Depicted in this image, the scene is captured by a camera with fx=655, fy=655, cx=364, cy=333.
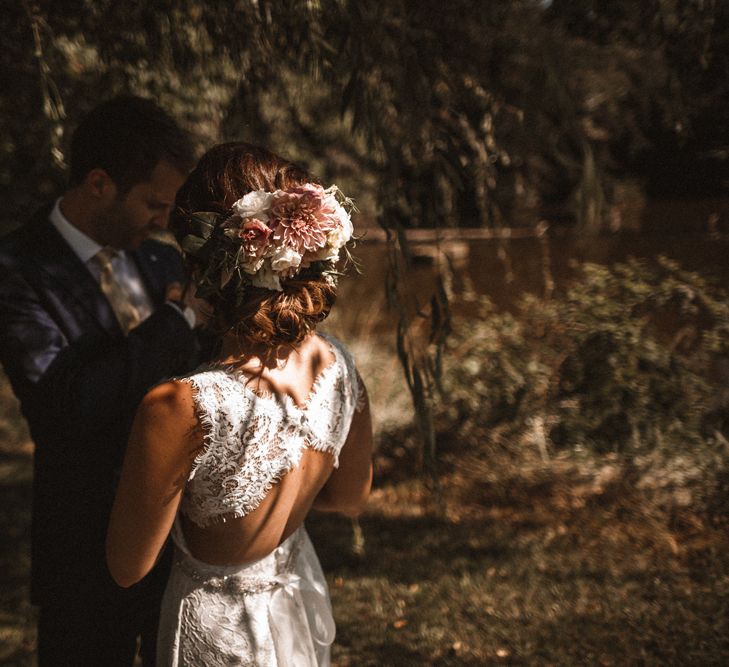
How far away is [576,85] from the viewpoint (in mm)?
5527

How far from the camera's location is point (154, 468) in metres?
1.29

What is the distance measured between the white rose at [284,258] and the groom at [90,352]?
1.67 feet

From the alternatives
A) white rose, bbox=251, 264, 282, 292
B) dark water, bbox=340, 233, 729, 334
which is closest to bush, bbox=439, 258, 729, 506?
dark water, bbox=340, 233, 729, 334

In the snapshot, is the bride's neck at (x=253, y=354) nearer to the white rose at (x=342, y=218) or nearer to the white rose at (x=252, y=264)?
the white rose at (x=252, y=264)

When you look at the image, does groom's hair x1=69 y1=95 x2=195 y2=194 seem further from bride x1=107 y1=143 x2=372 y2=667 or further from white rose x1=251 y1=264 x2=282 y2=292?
white rose x1=251 y1=264 x2=282 y2=292

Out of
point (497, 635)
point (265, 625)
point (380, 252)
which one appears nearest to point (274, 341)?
point (265, 625)

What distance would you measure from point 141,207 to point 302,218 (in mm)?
805

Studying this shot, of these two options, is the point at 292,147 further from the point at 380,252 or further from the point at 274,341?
the point at 274,341

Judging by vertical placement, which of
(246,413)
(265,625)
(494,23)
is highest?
(494,23)

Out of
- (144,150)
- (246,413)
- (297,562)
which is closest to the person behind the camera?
(246,413)

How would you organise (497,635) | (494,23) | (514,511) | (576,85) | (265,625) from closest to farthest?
1. (265,625)
2. (497,635)
3. (494,23)
4. (514,511)
5. (576,85)

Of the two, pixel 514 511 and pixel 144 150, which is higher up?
pixel 144 150

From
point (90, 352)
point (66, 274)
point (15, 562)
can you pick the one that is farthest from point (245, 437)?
point (15, 562)

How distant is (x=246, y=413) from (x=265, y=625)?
0.62m
